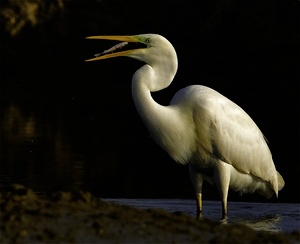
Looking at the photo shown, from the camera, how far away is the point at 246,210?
10.9m

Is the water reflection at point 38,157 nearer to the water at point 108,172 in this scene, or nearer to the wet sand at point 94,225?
the water at point 108,172

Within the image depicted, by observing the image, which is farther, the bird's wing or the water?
the water

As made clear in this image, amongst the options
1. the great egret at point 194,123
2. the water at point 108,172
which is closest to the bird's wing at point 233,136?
the great egret at point 194,123

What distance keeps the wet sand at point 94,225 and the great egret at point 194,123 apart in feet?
7.41

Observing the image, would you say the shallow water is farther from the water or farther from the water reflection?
the water reflection

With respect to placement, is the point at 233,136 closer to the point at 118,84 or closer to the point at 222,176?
the point at 222,176

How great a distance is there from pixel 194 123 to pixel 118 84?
1810 cm

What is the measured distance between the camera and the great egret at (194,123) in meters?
9.35

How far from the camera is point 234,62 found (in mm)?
31734

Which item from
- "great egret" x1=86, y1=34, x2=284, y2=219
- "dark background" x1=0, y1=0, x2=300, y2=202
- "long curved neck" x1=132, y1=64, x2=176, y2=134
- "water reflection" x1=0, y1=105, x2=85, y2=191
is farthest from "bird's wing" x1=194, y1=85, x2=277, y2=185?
"water reflection" x1=0, y1=105, x2=85, y2=191

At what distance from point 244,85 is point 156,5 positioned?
865 cm

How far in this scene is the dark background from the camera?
13.1 m

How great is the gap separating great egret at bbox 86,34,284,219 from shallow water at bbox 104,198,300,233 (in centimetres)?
33

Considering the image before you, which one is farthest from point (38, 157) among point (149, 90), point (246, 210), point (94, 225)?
point (94, 225)
